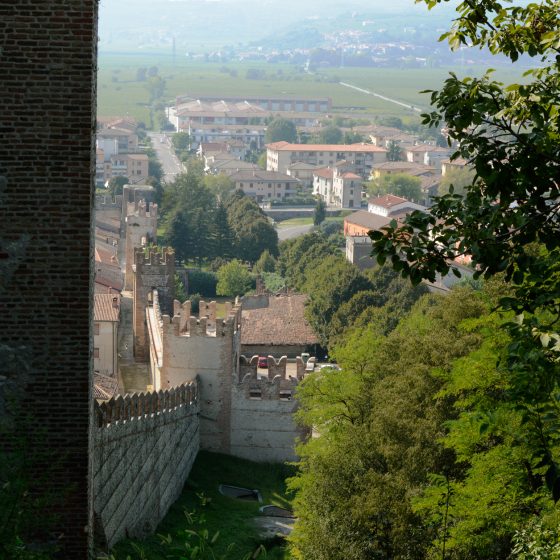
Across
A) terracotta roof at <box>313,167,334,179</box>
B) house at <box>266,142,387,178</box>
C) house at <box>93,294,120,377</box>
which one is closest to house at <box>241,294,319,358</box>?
house at <box>93,294,120,377</box>

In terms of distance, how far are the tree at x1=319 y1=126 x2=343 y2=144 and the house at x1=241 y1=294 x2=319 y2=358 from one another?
122m

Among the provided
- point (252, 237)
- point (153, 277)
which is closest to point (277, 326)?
point (153, 277)

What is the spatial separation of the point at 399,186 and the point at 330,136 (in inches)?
2270

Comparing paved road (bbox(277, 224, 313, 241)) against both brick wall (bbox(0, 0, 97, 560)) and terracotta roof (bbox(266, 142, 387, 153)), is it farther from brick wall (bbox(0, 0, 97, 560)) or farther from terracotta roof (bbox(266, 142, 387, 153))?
brick wall (bbox(0, 0, 97, 560))

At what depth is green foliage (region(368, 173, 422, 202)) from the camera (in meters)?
122

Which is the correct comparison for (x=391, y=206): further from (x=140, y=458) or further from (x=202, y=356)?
(x=140, y=458)

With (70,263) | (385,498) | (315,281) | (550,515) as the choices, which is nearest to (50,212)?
(70,263)

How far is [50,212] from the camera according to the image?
1076 cm

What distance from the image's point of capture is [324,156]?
148875 mm

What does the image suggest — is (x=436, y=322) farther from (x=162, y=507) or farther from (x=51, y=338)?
(x=51, y=338)

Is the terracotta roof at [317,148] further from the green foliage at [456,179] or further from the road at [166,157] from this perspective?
the green foliage at [456,179]

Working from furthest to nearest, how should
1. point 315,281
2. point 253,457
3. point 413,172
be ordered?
point 413,172
point 315,281
point 253,457

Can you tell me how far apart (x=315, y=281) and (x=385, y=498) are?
39.5m

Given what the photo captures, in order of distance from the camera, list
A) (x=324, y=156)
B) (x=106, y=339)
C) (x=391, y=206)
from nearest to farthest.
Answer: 1. (x=106, y=339)
2. (x=391, y=206)
3. (x=324, y=156)
